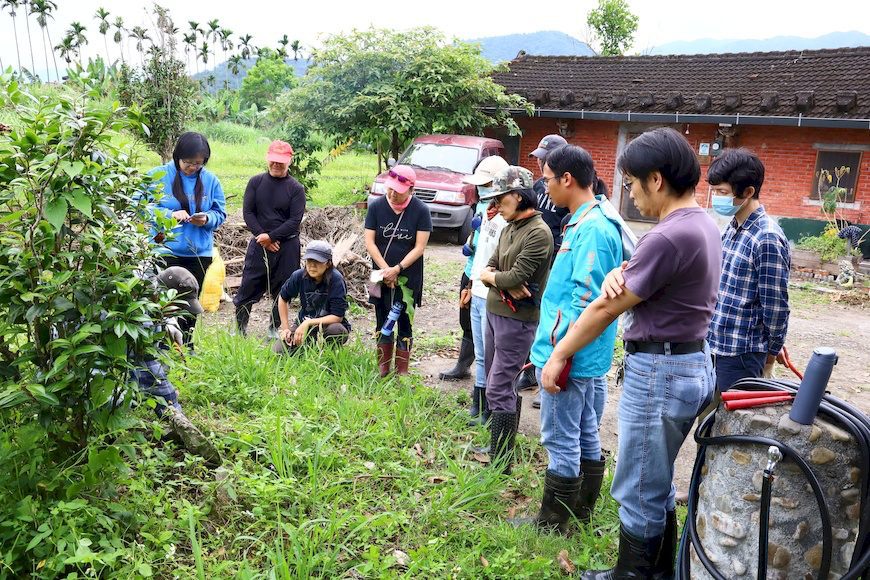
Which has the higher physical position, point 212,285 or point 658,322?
point 658,322

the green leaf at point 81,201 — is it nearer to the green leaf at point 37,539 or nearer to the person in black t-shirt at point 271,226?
the green leaf at point 37,539

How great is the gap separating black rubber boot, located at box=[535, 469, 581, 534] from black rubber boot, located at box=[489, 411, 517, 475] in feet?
1.85

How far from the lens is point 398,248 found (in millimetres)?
5629

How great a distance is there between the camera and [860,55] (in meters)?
15.0

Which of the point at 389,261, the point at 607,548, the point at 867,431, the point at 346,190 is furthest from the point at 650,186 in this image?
the point at 346,190

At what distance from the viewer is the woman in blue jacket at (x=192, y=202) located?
519 cm

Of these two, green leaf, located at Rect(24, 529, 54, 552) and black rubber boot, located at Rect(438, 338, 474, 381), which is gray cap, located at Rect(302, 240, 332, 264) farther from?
green leaf, located at Rect(24, 529, 54, 552)

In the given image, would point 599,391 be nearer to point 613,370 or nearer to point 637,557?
point 637,557

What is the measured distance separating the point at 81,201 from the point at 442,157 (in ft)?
39.4

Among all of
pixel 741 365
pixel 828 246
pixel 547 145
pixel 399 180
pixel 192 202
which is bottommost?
pixel 828 246

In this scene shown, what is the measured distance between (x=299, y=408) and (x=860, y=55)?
52.3ft

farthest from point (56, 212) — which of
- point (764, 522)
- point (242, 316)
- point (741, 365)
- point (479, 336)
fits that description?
point (242, 316)

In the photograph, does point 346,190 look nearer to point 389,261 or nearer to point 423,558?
point 389,261

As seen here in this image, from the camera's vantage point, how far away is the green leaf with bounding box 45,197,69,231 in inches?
95.0
